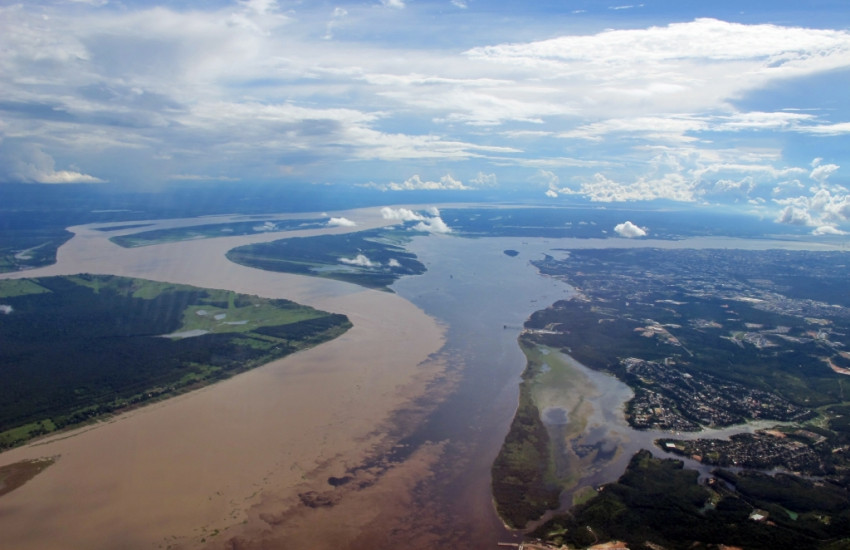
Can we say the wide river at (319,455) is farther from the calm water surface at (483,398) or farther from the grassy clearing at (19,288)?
the grassy clearing at (19,288)

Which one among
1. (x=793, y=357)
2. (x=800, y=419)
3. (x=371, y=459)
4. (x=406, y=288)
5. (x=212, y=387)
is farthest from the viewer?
(x=406, y=288)

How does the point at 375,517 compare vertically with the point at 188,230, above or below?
below

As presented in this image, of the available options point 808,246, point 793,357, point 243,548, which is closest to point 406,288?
point 793,357

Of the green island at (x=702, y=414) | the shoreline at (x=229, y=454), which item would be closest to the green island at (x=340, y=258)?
the green island at (x=702, y=414)

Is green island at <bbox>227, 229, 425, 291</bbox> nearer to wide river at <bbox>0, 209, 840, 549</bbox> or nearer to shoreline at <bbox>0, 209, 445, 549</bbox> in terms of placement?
wide river at <bbox>0, 209, 840, 549</bbox>

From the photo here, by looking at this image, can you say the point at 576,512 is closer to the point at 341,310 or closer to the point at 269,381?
the point at 269,381
